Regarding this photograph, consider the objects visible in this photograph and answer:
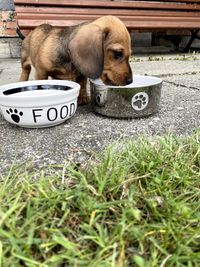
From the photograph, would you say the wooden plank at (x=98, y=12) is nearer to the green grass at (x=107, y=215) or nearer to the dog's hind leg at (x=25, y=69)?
the dog's hind leg at (x=25, y=69)

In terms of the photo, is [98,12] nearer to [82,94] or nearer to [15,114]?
[82,94]

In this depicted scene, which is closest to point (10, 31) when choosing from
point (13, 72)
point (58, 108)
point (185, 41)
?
point (13, 72)

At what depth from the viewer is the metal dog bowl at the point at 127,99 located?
1.62 metres

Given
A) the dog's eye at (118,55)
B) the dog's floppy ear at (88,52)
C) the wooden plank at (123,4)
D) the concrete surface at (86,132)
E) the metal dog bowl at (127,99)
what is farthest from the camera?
the wooden plank at (123,4)

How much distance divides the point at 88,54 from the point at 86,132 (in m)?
0.44

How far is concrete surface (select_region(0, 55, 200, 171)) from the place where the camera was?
4.23 feet

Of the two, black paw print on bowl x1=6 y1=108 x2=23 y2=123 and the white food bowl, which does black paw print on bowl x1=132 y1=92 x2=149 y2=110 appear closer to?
the white food bowl

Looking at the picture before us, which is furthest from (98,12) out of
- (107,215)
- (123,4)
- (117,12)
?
(107,215)

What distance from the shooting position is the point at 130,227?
0.76m

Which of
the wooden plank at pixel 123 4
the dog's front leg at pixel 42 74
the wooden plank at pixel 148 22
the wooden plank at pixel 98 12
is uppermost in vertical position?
the wooden plank at pixel 123 4

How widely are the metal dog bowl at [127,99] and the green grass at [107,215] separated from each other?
0.58m

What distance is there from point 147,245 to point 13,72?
107 inches

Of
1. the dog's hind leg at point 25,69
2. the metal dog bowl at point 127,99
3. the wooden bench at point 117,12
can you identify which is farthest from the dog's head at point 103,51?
the wooden bench at point 117,12

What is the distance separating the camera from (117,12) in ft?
13.8
